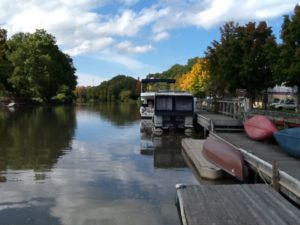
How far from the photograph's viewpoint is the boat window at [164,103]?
28.6m

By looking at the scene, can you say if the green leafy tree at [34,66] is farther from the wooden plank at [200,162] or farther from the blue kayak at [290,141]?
the blue kayak at [290,141]

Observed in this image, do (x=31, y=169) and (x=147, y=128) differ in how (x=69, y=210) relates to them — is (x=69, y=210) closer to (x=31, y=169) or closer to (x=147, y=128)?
(x=31, y=169)

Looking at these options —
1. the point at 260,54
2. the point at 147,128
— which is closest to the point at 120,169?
the point at 147,128

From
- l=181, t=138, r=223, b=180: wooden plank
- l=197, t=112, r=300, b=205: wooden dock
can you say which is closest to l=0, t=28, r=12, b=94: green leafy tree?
l=181, t=138, r=223, b=180: wooden plank

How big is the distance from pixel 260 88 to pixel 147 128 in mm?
Answer: 12998

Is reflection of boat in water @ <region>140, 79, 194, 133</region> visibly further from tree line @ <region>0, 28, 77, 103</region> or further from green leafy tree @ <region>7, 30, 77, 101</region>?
green leafy tree @ <region>7, 30, 77, 101</region>

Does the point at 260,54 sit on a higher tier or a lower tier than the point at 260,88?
higher

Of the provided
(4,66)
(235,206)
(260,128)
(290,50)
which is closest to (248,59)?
(290,50)

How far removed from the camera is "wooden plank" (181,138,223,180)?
13727mm

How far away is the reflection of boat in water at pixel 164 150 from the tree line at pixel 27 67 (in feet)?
198

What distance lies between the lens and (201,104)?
4422 centimetres

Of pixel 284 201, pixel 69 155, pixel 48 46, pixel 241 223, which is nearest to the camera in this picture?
pixel 241 223

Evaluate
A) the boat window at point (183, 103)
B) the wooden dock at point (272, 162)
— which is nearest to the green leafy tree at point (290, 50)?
the boat window at point (183, 103)

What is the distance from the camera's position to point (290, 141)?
13.7 m
